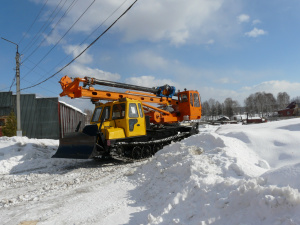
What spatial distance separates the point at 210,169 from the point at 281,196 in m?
2.04

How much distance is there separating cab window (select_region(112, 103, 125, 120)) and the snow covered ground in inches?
89.1

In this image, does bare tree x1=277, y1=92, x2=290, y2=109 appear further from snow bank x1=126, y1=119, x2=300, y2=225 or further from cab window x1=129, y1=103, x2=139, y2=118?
snow bank x1=126, y1=119, x2=300, y2=225

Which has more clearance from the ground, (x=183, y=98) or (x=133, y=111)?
(x=183, y=98)

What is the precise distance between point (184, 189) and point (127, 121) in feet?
16.9

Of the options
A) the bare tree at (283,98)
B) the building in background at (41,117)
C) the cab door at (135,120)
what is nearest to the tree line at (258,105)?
the bare tree at (283,98)

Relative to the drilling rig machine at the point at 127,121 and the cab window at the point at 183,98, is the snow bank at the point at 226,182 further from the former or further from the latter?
the cab window at the point at 183,98

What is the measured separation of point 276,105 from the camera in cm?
8731

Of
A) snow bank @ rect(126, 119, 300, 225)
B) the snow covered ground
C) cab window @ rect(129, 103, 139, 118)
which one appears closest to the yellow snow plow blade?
the snow covered ground

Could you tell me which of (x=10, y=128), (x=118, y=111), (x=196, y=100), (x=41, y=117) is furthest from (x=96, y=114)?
(x=41, y=117)

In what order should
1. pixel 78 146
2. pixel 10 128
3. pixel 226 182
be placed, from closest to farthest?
pixel 226 182
pixel 78 146
pixel 10 128

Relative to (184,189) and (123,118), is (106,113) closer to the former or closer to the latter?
(123,118)

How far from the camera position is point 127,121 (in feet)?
29.0

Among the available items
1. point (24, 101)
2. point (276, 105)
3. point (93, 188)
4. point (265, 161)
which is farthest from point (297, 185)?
point (276, 105)

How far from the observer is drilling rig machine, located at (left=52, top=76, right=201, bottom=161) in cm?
805
